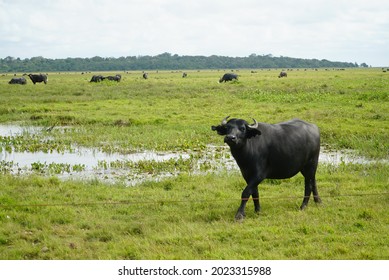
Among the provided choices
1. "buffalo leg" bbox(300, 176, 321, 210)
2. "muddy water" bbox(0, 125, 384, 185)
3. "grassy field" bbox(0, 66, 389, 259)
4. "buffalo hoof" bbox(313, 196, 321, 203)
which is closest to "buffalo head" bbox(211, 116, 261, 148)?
"grassy field" bbox(0, 66, 389, 259)

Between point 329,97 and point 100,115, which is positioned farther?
point 329,97

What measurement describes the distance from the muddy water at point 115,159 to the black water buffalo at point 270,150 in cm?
310

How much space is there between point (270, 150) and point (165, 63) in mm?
155104

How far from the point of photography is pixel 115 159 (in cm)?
1173

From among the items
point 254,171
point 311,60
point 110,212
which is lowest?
point 110,212

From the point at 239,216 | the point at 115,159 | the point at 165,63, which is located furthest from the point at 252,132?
the point at 165,63

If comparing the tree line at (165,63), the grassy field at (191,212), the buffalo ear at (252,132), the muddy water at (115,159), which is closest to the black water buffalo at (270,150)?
the buffalo ear at (252,132)

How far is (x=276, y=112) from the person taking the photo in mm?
18422

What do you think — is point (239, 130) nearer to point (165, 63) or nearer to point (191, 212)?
point (191, 212)

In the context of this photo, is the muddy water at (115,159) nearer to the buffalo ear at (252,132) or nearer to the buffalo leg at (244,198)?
the buffalo leg at (244,198)

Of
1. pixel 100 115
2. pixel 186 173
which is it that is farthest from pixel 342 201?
pixel 100 115

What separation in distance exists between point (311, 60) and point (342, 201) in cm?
18070

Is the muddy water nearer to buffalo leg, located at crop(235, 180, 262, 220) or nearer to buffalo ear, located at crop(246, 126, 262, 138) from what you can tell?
buffalo leg, located at crop(235, 180, 262, 220)

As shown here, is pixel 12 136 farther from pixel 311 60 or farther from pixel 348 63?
pixel 348 63
